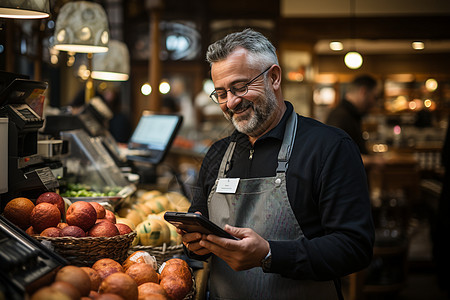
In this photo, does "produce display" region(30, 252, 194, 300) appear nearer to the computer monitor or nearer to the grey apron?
the grey apron

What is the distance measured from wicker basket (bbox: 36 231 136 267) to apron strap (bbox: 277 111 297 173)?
64 cm

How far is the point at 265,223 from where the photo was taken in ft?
5.86

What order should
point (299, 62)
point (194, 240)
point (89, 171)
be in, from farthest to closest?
point (299, 62) → point (89, 171) → point (194, 240)

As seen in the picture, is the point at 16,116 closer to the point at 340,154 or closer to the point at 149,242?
the point at 149,242

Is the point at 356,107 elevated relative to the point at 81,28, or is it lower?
lower

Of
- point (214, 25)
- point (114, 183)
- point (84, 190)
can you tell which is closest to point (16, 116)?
point (84, 190)

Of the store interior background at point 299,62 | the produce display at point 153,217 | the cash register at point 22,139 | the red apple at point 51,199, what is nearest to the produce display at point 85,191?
the produce display at point 153,217

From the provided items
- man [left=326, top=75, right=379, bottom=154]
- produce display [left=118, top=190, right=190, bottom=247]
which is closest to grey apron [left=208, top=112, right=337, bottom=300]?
produce display [left=118, top=190, right=190, bottom=247]

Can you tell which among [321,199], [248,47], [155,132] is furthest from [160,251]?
[155,132]

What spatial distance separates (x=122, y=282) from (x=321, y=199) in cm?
73

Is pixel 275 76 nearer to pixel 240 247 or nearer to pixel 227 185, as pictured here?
pixel 227 185

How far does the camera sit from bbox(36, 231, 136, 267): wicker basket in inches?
65.9

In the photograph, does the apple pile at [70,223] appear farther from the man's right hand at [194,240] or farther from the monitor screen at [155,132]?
the monitor screen at [155,132]

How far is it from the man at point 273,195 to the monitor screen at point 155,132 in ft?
5.68
